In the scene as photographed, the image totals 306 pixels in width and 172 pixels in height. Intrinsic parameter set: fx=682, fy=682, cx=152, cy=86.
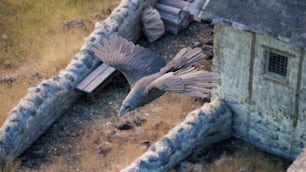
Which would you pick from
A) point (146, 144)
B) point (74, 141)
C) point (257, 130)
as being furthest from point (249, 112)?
point (74, 141)

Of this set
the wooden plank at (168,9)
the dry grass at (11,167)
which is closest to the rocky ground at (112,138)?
the dry grass at (11,167)

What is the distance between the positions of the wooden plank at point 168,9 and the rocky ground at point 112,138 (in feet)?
5.37

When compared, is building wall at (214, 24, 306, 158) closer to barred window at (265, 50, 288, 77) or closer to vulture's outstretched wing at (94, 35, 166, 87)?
barred window at (265, 50, 288, 77)

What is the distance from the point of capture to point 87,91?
1488 cm

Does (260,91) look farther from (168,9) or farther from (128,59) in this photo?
(168,9)

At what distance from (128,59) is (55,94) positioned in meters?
2.03

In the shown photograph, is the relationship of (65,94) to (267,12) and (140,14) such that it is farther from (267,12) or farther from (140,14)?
(267,12)

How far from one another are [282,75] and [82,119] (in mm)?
4571

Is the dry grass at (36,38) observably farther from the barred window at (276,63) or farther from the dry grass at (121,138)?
the barred window at (276,63)

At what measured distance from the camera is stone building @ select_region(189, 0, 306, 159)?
11844 mm

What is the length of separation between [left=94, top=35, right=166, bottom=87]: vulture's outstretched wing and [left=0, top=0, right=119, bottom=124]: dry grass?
2.72 meters

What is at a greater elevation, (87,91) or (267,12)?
(267,12)

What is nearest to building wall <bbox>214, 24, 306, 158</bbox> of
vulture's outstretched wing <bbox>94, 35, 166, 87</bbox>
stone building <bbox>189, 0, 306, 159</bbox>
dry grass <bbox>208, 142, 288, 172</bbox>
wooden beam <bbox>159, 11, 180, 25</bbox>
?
stone building <bbox>189, 0, 306, 159</bbox>

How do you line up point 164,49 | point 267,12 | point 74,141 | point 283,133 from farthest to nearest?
point 164,49 < point 74,141 < point 283,133 < point 267,12
